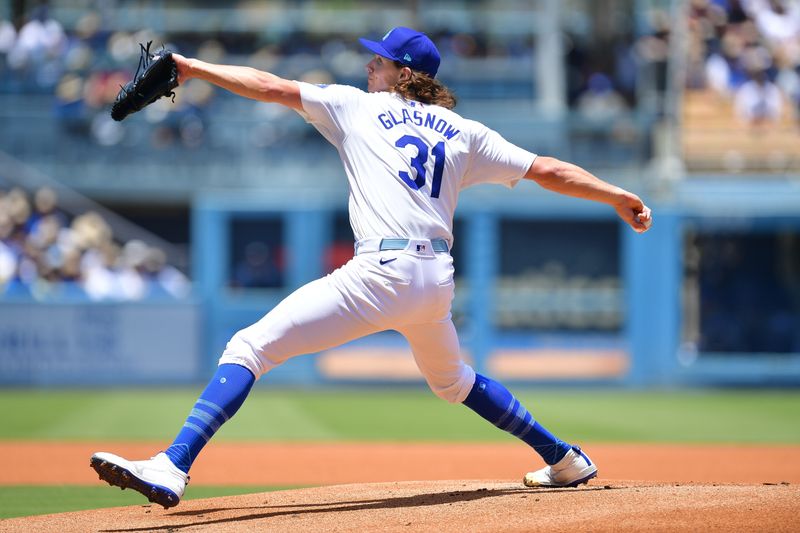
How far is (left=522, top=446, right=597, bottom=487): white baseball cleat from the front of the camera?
5.12 meters

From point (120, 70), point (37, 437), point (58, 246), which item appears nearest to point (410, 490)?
point (37, 437)

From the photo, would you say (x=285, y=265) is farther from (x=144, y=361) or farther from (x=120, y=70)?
(x=120, y=70)

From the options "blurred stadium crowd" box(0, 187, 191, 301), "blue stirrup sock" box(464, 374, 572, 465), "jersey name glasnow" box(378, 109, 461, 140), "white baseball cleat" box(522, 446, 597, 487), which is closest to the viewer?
"jersey name glasnow" box(378, 109, 461, 140)

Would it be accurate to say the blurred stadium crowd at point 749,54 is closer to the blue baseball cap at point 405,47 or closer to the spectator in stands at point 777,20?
the spectator in stands at point 777,20

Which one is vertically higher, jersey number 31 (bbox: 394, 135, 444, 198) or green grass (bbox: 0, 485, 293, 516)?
jersey number 31 (bbox: 394, 135, 444, 198)

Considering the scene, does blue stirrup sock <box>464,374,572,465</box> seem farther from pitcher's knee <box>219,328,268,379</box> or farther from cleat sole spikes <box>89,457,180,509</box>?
cleat sole spikes <box>89,457,180,509</box>

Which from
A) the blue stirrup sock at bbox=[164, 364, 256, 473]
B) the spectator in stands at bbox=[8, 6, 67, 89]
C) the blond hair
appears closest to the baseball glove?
the blond hair

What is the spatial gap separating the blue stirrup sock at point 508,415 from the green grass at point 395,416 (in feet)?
13.3

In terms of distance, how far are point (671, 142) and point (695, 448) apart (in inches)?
317

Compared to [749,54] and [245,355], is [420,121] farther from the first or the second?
[749,54]

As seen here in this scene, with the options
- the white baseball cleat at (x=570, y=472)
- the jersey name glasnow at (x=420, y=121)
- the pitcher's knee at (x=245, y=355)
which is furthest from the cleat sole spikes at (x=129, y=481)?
the white baseball cleat at (x=570, y=472)

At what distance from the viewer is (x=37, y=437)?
9.09 meters

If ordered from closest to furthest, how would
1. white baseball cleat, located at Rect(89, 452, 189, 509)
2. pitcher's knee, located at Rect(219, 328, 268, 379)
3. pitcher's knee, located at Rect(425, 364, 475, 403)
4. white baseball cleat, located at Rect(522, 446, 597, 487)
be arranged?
white baseball cleat, located at Rect(89, 452, 189, 509)
pitcher's knee, located at Rect(219, 328, 268, 379)
pitcher's knee, located at Rect(425, 364, 475, 403)
white baseball cleat, located at Rect(522, 446, 597, 487)

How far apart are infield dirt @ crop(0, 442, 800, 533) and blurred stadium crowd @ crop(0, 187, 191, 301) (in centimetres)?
672
